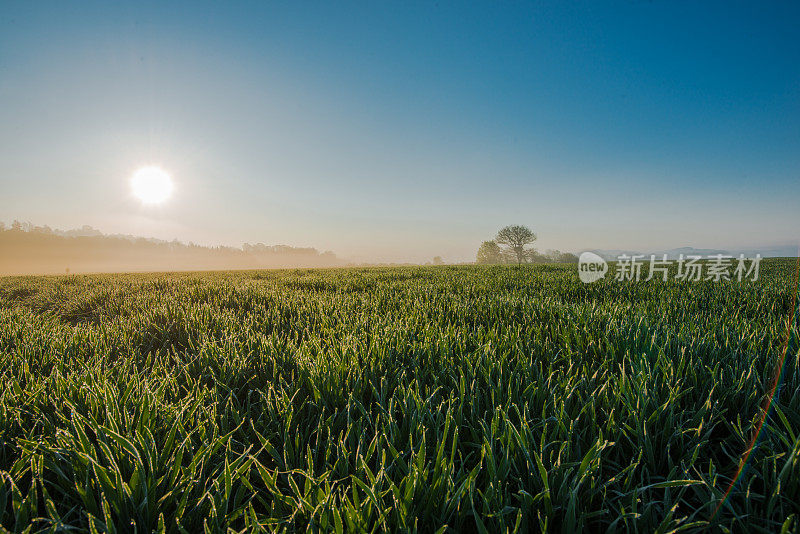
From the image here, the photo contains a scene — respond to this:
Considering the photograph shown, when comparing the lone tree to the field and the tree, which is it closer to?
the tree

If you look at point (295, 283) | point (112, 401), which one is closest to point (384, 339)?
point (112, 401)

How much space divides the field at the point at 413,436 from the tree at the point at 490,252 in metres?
Result: 69.9

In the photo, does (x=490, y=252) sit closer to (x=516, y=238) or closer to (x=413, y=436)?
(x=516, y=238)

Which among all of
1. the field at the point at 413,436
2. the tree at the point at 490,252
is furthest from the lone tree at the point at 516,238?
the field at the point at 413,436

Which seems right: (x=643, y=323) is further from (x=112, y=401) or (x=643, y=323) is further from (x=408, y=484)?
(x=112, y=401)

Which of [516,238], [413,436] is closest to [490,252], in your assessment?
[516,238]

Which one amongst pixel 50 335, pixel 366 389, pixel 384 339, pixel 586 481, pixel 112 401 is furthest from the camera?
pixel 50 335

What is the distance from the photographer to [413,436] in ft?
4.05

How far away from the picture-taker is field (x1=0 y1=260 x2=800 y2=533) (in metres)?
0.91

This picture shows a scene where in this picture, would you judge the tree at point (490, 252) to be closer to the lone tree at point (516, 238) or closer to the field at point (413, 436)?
the lone tree at point (516, 238)

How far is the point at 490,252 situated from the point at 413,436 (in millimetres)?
76804

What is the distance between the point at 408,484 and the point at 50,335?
334 cm

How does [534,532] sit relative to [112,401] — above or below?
below

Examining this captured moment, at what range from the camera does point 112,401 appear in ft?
4.34
